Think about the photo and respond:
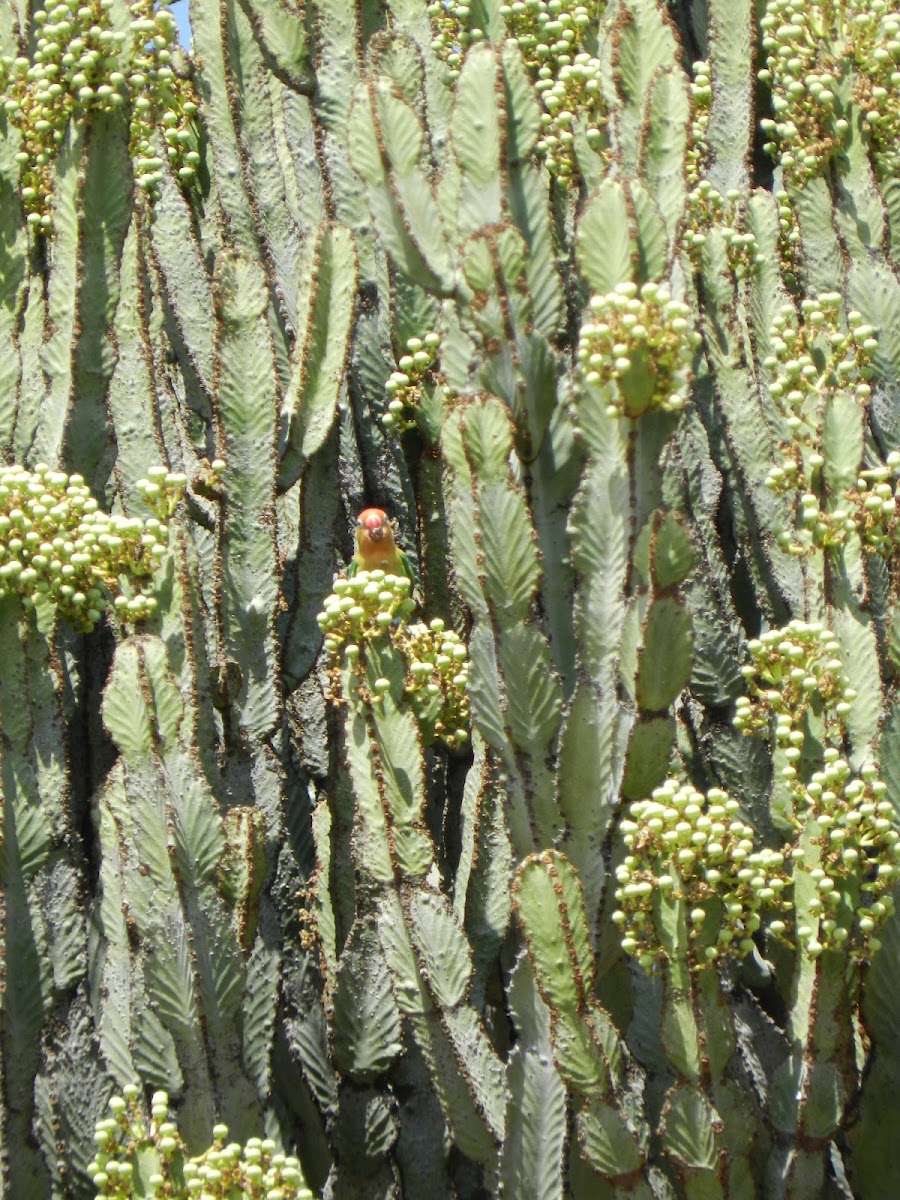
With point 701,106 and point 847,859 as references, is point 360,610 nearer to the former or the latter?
point 847,859

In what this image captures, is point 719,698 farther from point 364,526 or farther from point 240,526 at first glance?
point 240,526

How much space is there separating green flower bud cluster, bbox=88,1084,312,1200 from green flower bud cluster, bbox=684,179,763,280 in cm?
247

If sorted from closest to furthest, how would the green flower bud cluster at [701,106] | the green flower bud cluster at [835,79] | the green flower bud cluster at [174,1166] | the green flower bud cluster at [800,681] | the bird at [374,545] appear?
the green flower bud cluster at [174,1166] < the green flower bud cluster at [800,681] < the bird at [374,545] < the green flower bud cluster at [835,79] < the green flower bud cluster at [701,106]

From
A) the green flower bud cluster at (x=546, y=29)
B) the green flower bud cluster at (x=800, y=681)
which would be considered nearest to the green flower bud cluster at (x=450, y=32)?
the green flower bud cluster at (x=546, y=29)

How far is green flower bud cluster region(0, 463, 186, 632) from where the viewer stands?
12.4 feet

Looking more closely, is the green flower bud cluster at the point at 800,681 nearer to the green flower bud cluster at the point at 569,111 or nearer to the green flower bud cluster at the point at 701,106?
the green flower bud cluster at the point at 569,111

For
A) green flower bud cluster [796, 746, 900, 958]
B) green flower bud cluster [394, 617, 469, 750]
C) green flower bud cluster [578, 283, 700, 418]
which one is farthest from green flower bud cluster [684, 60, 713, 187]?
green flower bud cluster [796, 746, 900, 958]

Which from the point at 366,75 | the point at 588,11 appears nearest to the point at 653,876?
the point at 366,75

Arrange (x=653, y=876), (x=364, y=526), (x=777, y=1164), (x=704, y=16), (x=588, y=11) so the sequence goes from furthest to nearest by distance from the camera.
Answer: (x=704, y=16)
(x=588, y=11)
(x=364, y=526)
(x=777, y=1164)
(x=653, y=876)

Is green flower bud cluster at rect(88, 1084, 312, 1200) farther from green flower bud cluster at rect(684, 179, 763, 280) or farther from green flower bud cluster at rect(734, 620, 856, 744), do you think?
green flower bud cluster at rect(684, 179, 763, 280)

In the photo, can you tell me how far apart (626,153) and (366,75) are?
669mm

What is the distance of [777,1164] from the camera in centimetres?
A: 343

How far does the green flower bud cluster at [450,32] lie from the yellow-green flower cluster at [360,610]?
5.92 ft

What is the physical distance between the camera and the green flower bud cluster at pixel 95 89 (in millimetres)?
4254
